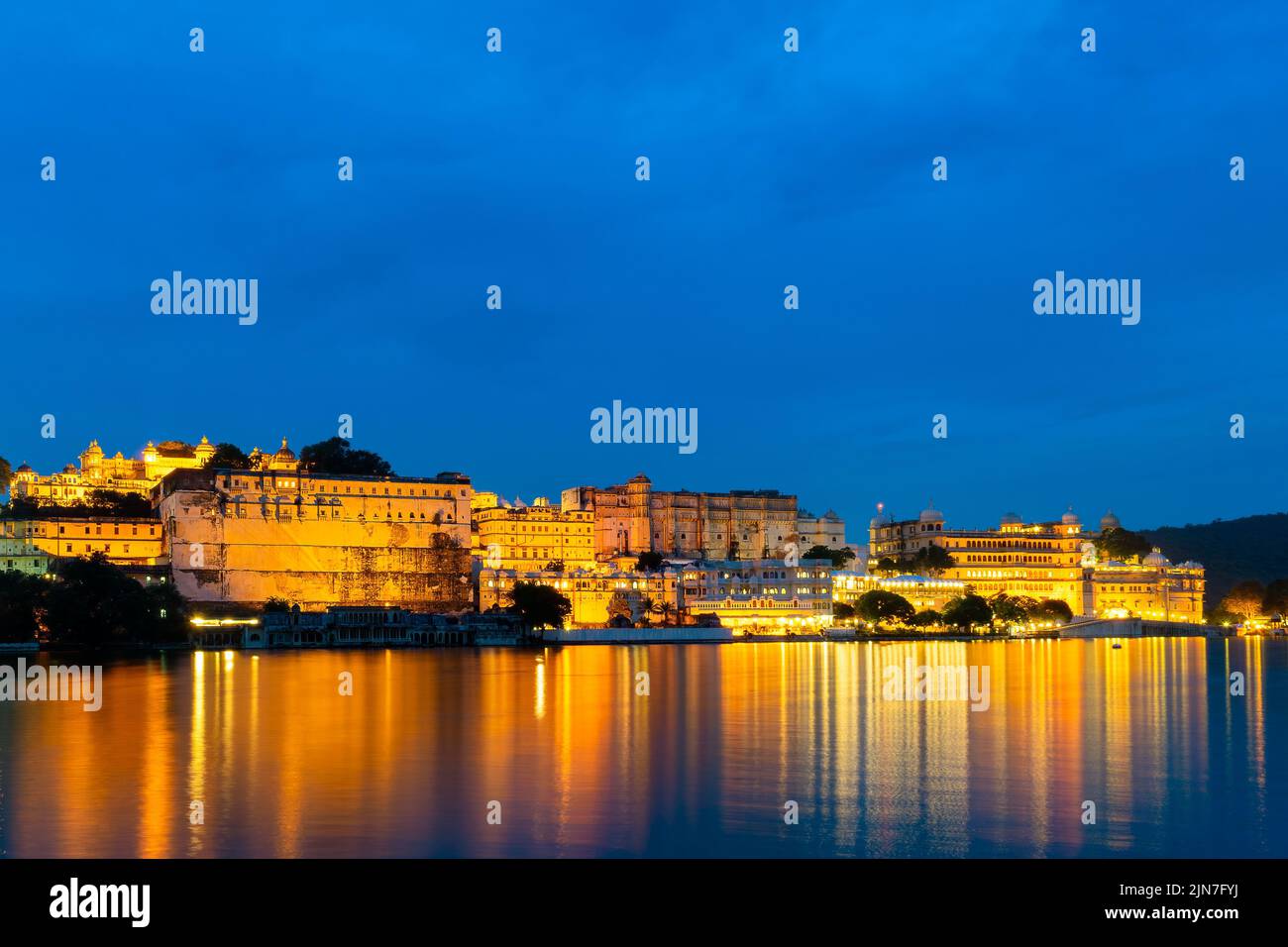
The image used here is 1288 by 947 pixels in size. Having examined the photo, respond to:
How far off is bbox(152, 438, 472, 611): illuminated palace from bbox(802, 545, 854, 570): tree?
27840 millimetres

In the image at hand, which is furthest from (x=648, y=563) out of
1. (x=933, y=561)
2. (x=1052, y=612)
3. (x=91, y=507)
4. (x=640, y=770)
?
(x=640, y=770)

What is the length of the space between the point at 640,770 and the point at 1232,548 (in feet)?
453

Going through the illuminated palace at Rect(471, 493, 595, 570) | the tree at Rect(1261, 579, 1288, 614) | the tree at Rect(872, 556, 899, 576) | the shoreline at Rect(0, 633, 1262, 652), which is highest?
the illuminated palace at Rect(471, 493, 595, 570)

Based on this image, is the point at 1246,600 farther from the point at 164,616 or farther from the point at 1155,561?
the point at 164,616

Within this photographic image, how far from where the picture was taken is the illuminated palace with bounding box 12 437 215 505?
3883 inches

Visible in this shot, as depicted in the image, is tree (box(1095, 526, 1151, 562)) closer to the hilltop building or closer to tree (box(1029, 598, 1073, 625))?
tree (box(1029, 598, 1073, 625))

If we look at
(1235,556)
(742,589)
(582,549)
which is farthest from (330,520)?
(1235,556)

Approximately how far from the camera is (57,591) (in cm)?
5769

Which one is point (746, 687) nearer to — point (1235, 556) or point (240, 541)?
point (240, 541)

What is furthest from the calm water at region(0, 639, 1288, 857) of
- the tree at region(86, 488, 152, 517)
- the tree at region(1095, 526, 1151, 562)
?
the tree at region(1095, 526, 1151, 562)

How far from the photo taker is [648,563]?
90.2 metres
